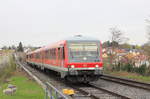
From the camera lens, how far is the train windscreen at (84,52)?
59.0ft

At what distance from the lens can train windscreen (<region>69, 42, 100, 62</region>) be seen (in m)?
18.0

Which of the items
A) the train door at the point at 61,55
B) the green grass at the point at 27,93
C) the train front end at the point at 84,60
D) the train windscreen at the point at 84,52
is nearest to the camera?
the green grass at the point at 27,93

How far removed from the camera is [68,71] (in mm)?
17516

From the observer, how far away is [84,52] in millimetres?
18234

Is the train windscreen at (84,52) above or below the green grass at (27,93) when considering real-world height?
above

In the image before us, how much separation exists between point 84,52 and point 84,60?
566 mm

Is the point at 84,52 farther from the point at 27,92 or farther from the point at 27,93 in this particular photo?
the point at 27,93

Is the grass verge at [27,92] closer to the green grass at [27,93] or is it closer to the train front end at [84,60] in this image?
the green grass at [27,93]

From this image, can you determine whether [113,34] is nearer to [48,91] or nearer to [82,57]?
[82,57]

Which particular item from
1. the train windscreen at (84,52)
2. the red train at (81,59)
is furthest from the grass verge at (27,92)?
the train windscreen at (84,52)

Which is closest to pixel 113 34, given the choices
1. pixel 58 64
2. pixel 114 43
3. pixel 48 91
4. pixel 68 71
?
pixel 114 43

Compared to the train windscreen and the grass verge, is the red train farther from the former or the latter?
the grass verge

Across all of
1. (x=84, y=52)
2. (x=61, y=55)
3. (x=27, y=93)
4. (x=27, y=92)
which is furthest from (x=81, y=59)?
(x=27, y=93)

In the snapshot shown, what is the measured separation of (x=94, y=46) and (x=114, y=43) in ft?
68.6
